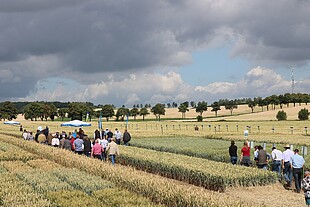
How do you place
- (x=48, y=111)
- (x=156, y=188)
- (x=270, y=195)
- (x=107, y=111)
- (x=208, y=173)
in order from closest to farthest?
(x=156, y=188) → (x=270, y=195) → (x=208, y=173) → (x=107, y=111) → (x=48, y=111)

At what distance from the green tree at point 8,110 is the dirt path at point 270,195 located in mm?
143217

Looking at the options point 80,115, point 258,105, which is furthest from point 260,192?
point 258,105

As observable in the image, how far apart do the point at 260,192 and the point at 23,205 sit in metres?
11.2

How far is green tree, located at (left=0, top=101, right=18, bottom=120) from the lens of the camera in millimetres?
152100

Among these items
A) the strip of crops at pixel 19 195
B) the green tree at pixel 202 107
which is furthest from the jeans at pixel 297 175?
the green tree at pixel 202 107

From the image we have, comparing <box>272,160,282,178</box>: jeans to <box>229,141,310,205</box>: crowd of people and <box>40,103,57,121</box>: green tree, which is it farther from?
<box>40,103,57,121</box>: green tree

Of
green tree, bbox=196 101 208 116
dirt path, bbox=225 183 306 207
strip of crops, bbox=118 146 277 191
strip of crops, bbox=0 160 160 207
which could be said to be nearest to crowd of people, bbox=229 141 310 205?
dirt path, bbox=225 183 306 207

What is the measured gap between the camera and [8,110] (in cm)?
15512

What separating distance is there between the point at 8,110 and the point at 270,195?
489 feet

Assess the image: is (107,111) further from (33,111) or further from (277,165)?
(277,165)

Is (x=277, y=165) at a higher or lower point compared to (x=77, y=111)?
lower

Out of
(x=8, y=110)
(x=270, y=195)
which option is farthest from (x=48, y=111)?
(x=270, y=195)

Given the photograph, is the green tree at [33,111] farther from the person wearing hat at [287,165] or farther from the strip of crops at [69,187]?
the person wearing hat at [287,165]

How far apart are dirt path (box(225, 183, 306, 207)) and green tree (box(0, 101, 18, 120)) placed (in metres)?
143
